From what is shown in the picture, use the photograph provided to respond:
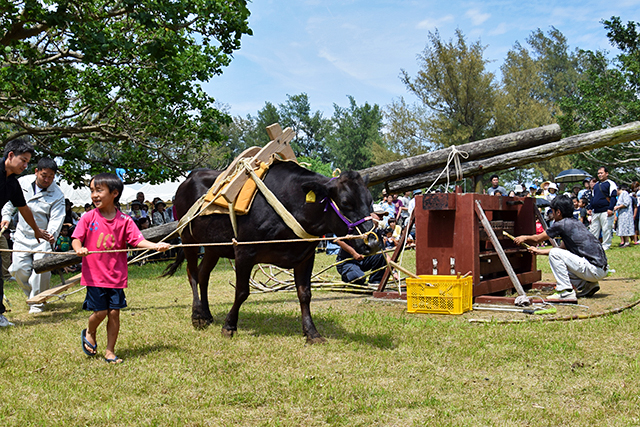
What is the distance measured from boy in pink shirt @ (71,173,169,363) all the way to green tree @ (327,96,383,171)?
53.3 m

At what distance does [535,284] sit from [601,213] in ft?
22.9

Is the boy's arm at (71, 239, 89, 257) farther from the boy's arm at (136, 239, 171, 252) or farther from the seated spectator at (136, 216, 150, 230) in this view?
the seated spectator at (136, 216, 150, 230)

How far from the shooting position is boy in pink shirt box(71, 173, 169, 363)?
4438mm

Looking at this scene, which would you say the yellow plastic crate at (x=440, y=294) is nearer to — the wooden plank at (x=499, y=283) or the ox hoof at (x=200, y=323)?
the wooden plank at (x=499, y=283)

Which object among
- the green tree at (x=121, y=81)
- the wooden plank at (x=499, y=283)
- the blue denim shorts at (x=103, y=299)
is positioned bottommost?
the wooden plank at (x=499, y=283)

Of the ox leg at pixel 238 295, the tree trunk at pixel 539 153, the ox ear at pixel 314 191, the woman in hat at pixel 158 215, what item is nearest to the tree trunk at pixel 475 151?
the tree trunk at pixel 539 153

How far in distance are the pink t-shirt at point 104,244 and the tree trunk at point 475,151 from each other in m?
4.09

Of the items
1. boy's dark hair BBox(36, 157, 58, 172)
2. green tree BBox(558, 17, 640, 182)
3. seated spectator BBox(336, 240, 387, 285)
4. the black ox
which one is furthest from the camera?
green tree BBox(558, 17, 640, 182)

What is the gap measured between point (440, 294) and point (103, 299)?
3900 mm

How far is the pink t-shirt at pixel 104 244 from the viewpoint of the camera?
14.6 ft

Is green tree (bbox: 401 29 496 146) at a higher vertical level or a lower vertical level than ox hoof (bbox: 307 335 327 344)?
higher

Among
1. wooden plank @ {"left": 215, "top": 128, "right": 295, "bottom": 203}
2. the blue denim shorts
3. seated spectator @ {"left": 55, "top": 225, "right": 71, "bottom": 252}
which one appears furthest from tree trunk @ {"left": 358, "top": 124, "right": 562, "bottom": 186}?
seated spectator @ {"left": 55, "top": 225, "right": 71, "bottom": 252}

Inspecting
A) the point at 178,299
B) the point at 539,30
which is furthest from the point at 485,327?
the point at 539,30

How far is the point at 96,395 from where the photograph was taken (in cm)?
357
